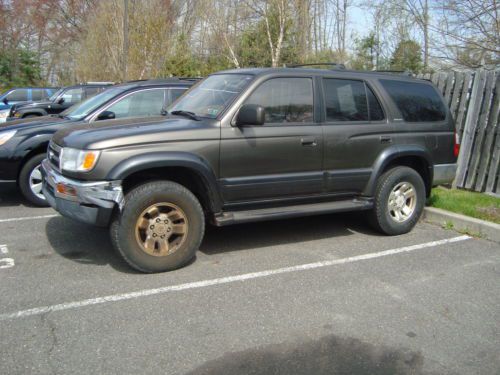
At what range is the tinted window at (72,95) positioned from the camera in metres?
12.7

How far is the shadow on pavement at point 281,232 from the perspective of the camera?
5.58m

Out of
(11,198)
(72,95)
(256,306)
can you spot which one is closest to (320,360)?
(256,306)

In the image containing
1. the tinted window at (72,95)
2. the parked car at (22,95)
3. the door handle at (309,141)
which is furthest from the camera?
the parked car at (22,95)

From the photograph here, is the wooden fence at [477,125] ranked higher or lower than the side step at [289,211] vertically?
higher

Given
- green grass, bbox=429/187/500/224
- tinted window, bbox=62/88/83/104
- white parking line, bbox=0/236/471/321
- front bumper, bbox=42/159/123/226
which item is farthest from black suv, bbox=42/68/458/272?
tinted window, bbox=62/88/83/104

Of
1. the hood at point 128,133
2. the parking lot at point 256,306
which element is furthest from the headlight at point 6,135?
the hood at point 128,133

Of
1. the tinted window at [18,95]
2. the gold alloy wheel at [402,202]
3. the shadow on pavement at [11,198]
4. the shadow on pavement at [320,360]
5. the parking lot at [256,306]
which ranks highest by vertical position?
the tinted window at [18,95]

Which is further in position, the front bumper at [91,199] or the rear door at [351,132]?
the rear door at [351,132]

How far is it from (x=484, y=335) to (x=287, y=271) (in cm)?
181

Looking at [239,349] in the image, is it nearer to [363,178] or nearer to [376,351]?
[376,351]

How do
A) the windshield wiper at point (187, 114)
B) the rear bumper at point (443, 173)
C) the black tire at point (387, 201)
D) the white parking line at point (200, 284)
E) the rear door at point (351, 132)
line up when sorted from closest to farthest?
the white parking line at point (200, 284) → the windshield wiper at point (187, 114) → the rear door at point (351, 132) → the black tire at point (387, 201) → the rear bumper at point (443, 173)

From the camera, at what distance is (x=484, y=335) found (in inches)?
143

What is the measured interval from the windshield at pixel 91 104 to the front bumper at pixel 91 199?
9.67 ft

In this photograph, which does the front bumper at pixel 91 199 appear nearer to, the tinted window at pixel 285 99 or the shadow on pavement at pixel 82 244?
the shadow on pavement at pixel 82 244
